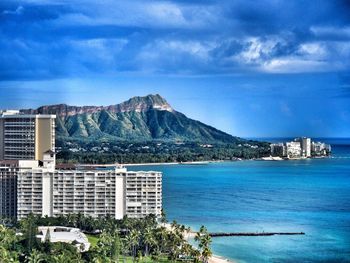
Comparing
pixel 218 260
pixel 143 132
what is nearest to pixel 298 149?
pixel 143 132

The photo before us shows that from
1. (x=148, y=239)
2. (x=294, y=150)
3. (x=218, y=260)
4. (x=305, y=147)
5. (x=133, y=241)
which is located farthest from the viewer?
(x=305, y=147)

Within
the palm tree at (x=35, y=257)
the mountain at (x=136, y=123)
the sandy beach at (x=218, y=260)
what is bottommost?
the sandy beach at (x=218, y=260)

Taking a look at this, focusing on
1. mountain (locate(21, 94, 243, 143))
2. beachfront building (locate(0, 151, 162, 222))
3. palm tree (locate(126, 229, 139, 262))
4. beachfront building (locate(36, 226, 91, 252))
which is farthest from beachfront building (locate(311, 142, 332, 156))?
palm tree (locate(126, 229, 139, 262))

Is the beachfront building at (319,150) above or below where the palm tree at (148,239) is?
above

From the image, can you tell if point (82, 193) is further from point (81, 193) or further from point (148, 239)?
point (148, 239)

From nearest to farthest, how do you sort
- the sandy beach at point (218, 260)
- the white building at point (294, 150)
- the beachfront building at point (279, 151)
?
1. the sandy beach at point (218, 260)
2. the beachfront building at point (279, 151)
3. the white building at point (294, 150)

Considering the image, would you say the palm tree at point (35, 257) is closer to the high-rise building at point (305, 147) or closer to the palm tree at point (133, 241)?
the palm tree at point (133, 241)

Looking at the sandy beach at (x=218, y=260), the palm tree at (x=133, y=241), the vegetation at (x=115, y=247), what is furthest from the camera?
the sandy beach at (x=218, y=260)

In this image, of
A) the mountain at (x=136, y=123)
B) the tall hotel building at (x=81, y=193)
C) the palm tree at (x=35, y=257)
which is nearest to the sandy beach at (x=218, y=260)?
the tall hotel building at (x=81, y=193)
